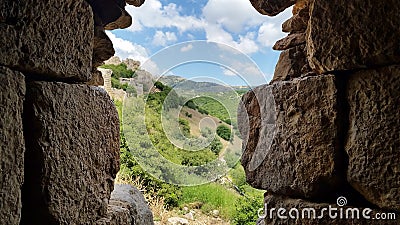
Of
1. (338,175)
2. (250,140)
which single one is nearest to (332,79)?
(338,175)

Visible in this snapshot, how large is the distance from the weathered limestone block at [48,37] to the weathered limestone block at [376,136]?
839 millimetres

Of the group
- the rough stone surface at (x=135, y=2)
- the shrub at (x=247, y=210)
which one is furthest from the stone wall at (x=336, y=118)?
the shrub at (x=247, y=210)

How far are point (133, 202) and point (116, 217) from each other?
0.75ft

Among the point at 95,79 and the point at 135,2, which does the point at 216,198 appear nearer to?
the point at 95,79

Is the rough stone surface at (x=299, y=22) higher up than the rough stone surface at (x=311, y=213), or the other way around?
the rough stone surface at (x=299, y=22)

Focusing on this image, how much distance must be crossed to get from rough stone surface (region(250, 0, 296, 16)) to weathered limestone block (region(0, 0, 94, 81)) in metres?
0.67

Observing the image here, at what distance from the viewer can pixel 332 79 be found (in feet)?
4.00

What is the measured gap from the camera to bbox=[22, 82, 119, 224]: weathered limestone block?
912 millimetres

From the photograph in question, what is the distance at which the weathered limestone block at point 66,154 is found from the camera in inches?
35.9

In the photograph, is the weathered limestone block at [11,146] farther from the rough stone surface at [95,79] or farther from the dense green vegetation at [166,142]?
the dense green vegetation at [166,142]

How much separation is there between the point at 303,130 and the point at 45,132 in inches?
32.1

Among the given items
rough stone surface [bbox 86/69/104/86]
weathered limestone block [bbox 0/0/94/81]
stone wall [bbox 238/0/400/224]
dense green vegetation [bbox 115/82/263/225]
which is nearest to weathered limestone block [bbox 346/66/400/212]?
stone wall [bbox 238/0/400/224]

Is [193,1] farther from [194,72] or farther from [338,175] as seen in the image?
[338,175]

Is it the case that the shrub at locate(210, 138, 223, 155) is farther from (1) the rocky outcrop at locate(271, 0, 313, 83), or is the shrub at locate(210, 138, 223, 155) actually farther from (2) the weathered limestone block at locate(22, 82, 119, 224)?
(2) the weathered limestone block at locate(22, 82, 119, 224)
